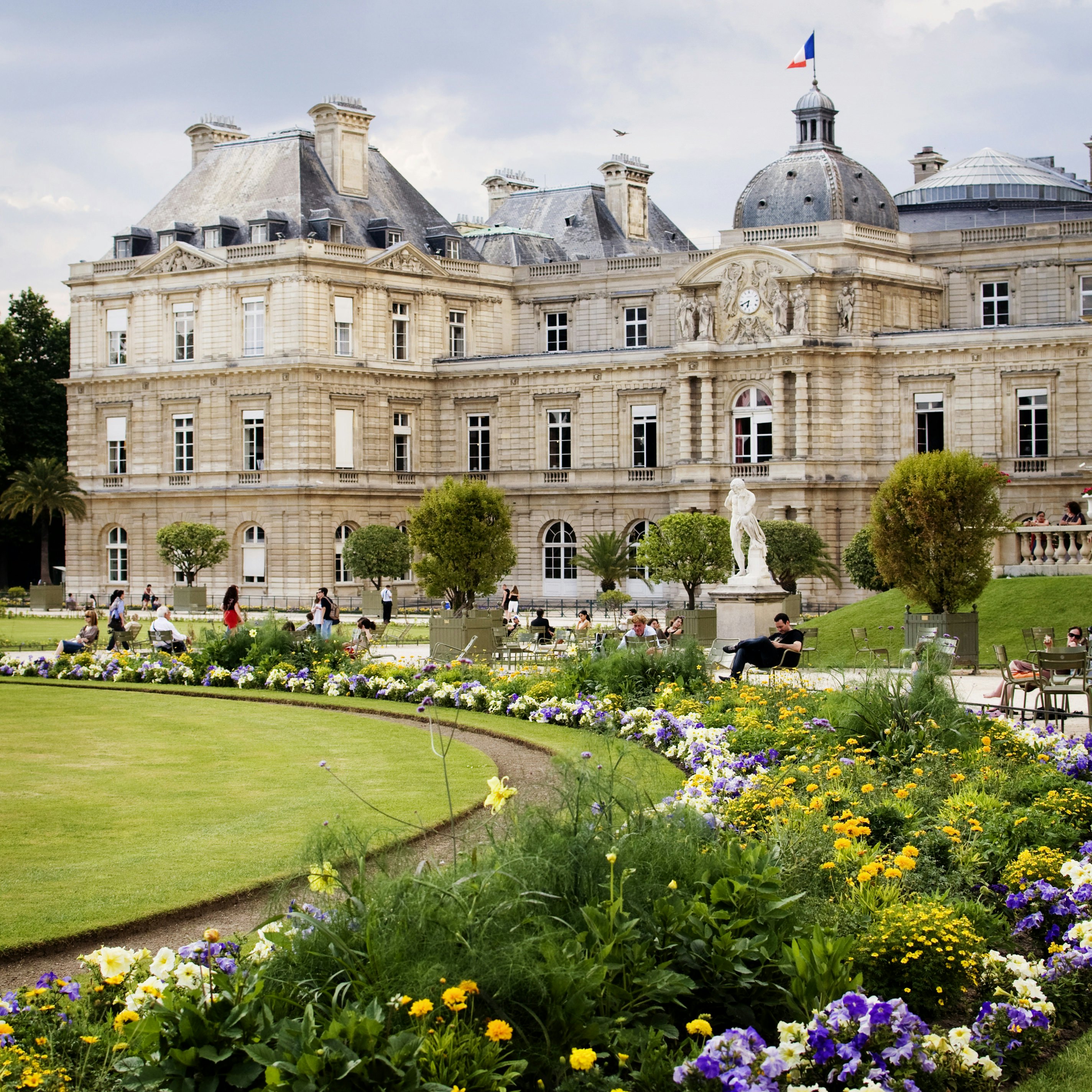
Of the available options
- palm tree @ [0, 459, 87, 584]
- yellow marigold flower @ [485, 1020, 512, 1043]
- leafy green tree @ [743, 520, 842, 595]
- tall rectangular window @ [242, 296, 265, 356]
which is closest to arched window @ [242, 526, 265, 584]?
tall rectangular window @ [242, 296, 265, 356]

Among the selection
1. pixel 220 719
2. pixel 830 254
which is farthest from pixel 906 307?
pixel 220 719

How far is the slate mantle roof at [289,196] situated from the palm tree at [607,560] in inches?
619

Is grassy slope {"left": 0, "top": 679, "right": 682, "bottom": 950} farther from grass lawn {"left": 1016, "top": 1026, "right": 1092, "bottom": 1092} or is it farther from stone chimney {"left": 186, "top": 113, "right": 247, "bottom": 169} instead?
stone chimney {"left": 186, "top": 113, "right": 247, "bottom": 169}

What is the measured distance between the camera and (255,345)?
59.2m

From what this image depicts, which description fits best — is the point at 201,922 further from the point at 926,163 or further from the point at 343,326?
the point at 926,163

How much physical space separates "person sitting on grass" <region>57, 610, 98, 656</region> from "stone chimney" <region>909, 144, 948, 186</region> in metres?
52.4

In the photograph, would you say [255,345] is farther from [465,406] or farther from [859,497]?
[859,497]

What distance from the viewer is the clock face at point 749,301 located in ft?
182

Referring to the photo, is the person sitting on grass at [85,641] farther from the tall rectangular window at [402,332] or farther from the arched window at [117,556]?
the tall rectangular window at [402,332]

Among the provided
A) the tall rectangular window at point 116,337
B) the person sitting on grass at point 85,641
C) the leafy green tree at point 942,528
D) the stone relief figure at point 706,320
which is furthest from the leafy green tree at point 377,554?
the leafy green tree at point 942,528

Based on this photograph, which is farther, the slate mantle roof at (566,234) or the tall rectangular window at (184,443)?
the slate mantle roof at (566,234)

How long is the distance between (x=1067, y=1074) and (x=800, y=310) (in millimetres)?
47337

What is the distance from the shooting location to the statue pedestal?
32781 millimetres

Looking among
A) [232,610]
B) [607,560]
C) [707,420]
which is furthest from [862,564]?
[232,610]
